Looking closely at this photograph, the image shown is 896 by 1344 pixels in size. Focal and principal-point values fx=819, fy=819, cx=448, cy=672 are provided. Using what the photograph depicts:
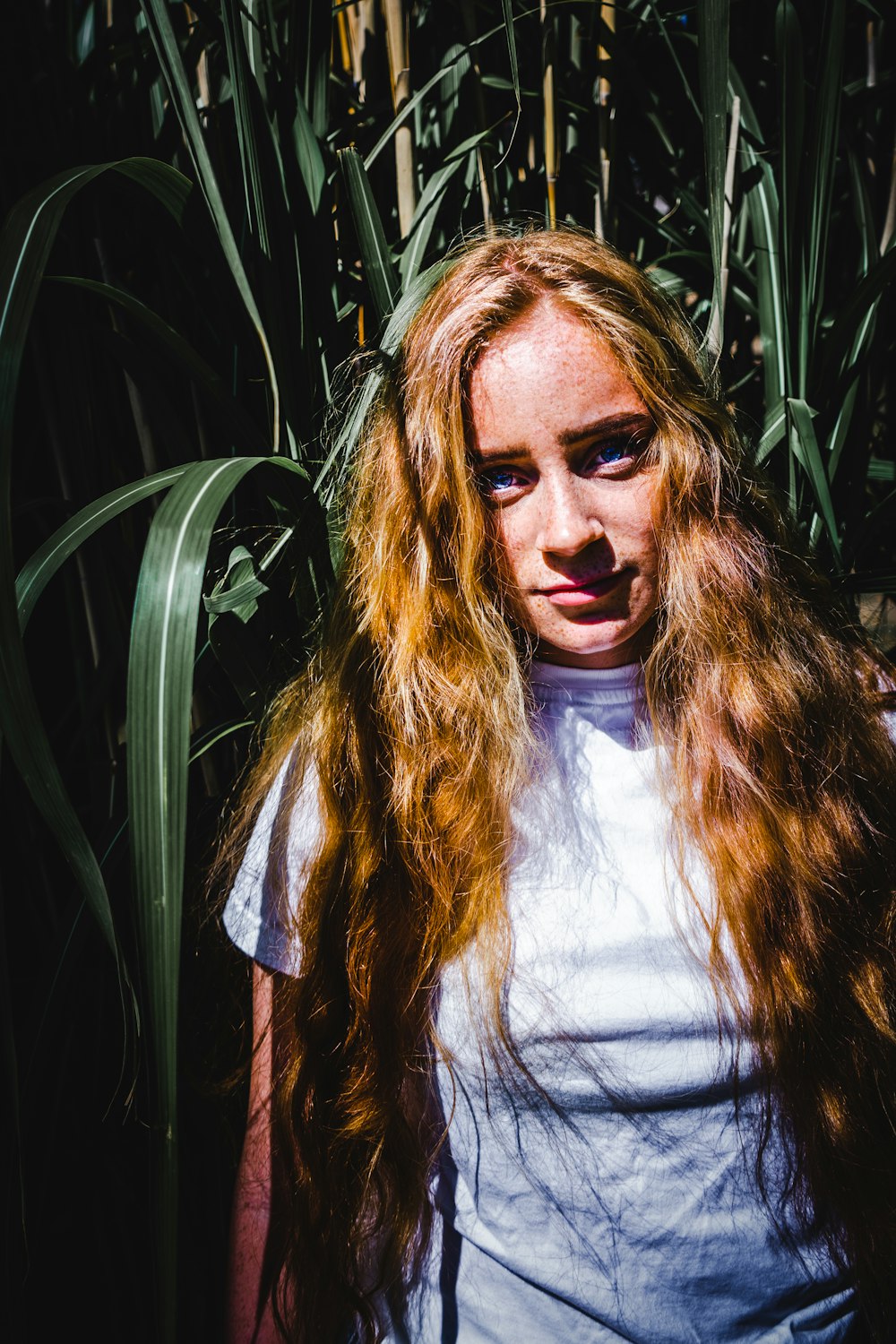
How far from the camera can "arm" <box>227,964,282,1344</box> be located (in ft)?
1.87

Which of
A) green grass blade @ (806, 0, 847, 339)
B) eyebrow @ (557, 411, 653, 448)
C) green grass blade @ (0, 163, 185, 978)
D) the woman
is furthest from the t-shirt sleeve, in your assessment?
green grass blade @ (806, 0, 847, 339)

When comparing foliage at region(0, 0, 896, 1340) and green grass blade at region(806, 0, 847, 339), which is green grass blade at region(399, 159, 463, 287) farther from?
green grass blade at region(806, 0, 847, 339)

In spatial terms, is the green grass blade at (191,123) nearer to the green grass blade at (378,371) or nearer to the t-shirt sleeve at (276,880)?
the green grass blade at (378,371)

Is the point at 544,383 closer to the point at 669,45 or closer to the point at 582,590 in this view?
the point at 582,590

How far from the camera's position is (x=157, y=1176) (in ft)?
1.09

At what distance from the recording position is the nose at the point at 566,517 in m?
0.50

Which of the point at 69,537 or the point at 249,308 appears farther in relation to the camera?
the point at 249,308

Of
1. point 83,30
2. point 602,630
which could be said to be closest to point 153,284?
point 83,30

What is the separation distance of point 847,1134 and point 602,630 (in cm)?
37

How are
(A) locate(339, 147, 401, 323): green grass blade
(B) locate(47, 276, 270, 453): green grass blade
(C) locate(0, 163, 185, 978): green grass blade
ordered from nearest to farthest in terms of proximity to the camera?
(C) locate(0, 163, 185, 978): green grass blade → (B) locate(47, 276, 270, 453): green grass blade → (A) locate(339, 147, 401, 323): green grass blade

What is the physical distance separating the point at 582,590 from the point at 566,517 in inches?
1.9

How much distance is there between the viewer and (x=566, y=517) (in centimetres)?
50

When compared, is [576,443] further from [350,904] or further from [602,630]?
[350,904]

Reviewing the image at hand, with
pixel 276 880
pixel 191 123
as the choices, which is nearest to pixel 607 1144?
pixel 276 880
